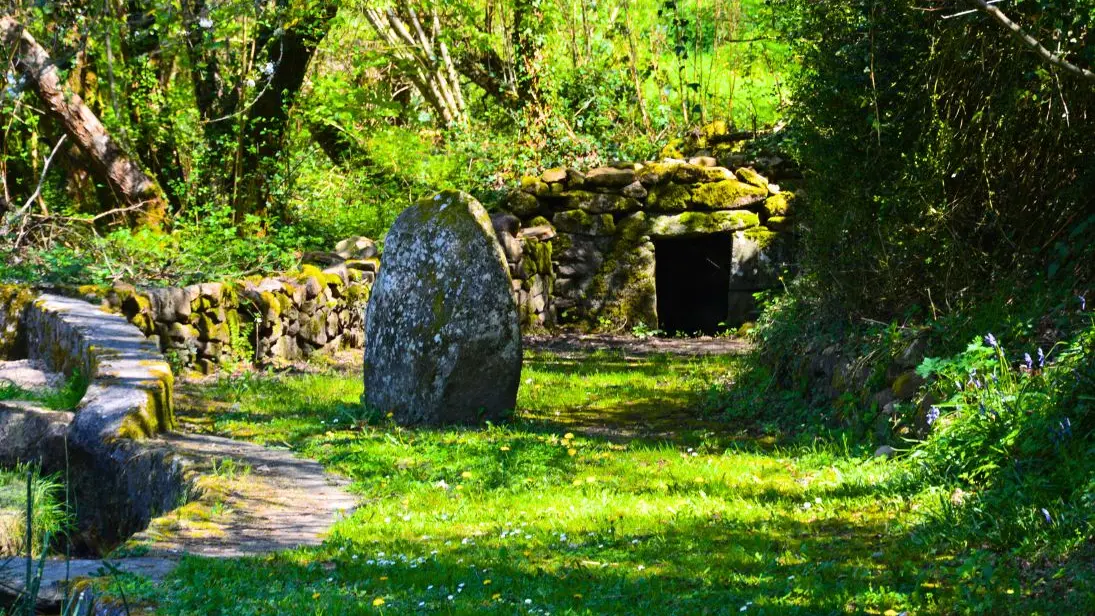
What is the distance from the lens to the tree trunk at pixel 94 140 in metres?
14.2

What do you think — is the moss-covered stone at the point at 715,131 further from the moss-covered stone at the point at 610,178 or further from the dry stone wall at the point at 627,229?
the moss-covered stone at the point at 610,178

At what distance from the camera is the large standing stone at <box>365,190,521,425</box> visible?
353 inches

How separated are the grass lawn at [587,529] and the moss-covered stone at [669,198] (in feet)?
24.6

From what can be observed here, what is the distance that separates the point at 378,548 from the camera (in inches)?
216

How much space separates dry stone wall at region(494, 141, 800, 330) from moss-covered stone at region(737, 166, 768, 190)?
0.02 m

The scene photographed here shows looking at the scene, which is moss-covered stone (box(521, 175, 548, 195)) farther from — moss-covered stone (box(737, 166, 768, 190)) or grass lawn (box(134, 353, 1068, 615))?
grass lawn (box(134, 353, 1068, 615))

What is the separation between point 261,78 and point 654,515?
12805 mm

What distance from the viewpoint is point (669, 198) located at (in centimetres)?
1661

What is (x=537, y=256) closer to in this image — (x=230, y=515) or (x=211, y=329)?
(x=211, y=329)

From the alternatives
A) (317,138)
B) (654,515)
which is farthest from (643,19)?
(654,515)

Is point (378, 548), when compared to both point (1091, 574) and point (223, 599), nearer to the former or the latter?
point (223, 599)

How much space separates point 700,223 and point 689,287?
2.56 meters

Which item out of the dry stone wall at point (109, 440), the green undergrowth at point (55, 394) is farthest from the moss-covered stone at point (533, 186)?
the green undergrowth at point (55, 394)

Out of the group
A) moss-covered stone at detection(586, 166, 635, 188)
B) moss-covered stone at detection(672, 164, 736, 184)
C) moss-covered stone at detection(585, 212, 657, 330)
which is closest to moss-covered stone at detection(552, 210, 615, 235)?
moss-covered stone at detection(585, 212, 657, 330)
